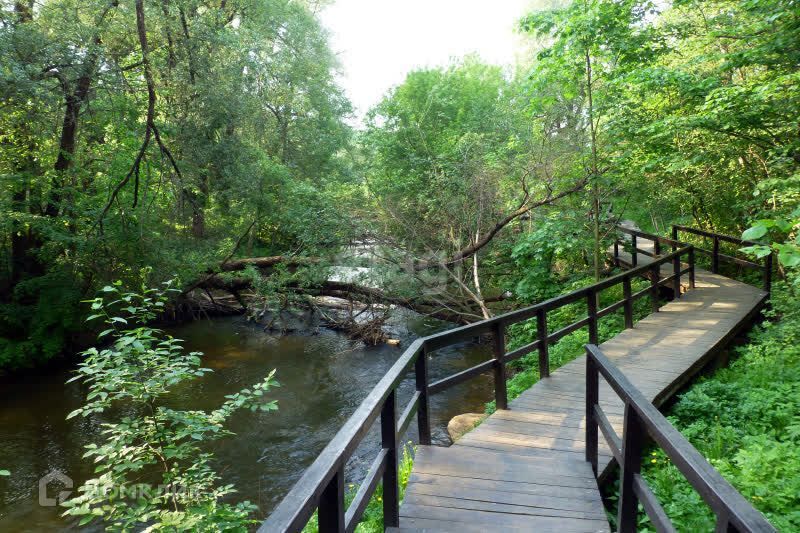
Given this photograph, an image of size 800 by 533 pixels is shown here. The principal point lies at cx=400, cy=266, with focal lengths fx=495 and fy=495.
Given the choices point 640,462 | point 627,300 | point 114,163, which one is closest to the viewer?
point 640,462

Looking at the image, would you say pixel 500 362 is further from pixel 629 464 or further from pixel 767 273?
pixel 767 273

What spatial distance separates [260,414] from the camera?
9.98 meters

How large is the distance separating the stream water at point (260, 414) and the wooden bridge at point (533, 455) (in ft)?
12.1

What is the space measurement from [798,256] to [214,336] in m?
15.3

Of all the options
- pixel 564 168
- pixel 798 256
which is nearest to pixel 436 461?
pixel 798 256

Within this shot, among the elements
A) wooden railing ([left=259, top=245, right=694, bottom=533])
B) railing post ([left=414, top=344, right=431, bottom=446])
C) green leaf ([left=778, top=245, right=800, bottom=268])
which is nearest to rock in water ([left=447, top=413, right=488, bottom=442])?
wooden railing ([left=259, top=245, right=694, bottom=533])

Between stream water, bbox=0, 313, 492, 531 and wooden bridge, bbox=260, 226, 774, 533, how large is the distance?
3.67 m

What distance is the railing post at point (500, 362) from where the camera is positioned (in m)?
4.85

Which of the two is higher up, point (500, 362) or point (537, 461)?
point (500, 362)

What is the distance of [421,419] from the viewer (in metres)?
3.98

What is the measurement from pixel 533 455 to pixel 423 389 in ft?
3.43

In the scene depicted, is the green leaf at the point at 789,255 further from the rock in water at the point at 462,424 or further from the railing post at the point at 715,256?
Result: the railing post at the point at 715,256

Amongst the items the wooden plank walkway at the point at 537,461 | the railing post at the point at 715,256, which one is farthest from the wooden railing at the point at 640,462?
the railing post at the point at 715,256

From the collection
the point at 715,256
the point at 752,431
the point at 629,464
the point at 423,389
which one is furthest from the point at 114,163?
the point at 715,256
